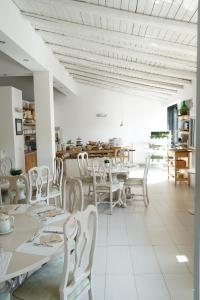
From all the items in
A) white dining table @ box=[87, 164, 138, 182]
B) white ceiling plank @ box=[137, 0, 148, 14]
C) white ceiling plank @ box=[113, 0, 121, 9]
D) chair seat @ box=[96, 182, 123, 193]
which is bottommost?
chair seat @ box=[96, 182, 123, 193]

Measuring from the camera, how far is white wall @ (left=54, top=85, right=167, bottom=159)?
1006cm

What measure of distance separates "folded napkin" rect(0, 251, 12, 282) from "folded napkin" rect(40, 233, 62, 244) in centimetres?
24

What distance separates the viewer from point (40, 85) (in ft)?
18.6

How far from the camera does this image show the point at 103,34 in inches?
157

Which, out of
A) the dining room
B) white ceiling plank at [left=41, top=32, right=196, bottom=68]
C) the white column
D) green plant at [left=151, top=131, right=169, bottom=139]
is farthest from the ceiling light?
green plant at [left=151, top=131, right=169, bottom=139]

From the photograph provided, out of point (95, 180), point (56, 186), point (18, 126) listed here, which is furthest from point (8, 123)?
point (95, 180)

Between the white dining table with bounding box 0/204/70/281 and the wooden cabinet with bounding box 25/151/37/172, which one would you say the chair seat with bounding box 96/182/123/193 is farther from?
the wooden cabinet with bounding box 25/151/37/172

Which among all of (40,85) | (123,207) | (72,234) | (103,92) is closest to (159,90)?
(103,92)

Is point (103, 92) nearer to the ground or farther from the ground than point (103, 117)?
farther from the ground

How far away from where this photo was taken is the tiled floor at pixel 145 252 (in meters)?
2.49

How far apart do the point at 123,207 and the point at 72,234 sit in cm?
324

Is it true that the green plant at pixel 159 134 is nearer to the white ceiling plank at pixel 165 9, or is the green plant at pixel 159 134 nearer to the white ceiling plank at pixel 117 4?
the white ceiling plank at pixel 165 9

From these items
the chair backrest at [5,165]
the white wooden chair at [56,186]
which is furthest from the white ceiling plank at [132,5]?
the chair backrest at [5,165]

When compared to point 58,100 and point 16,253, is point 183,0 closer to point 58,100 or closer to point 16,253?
point 16,253
